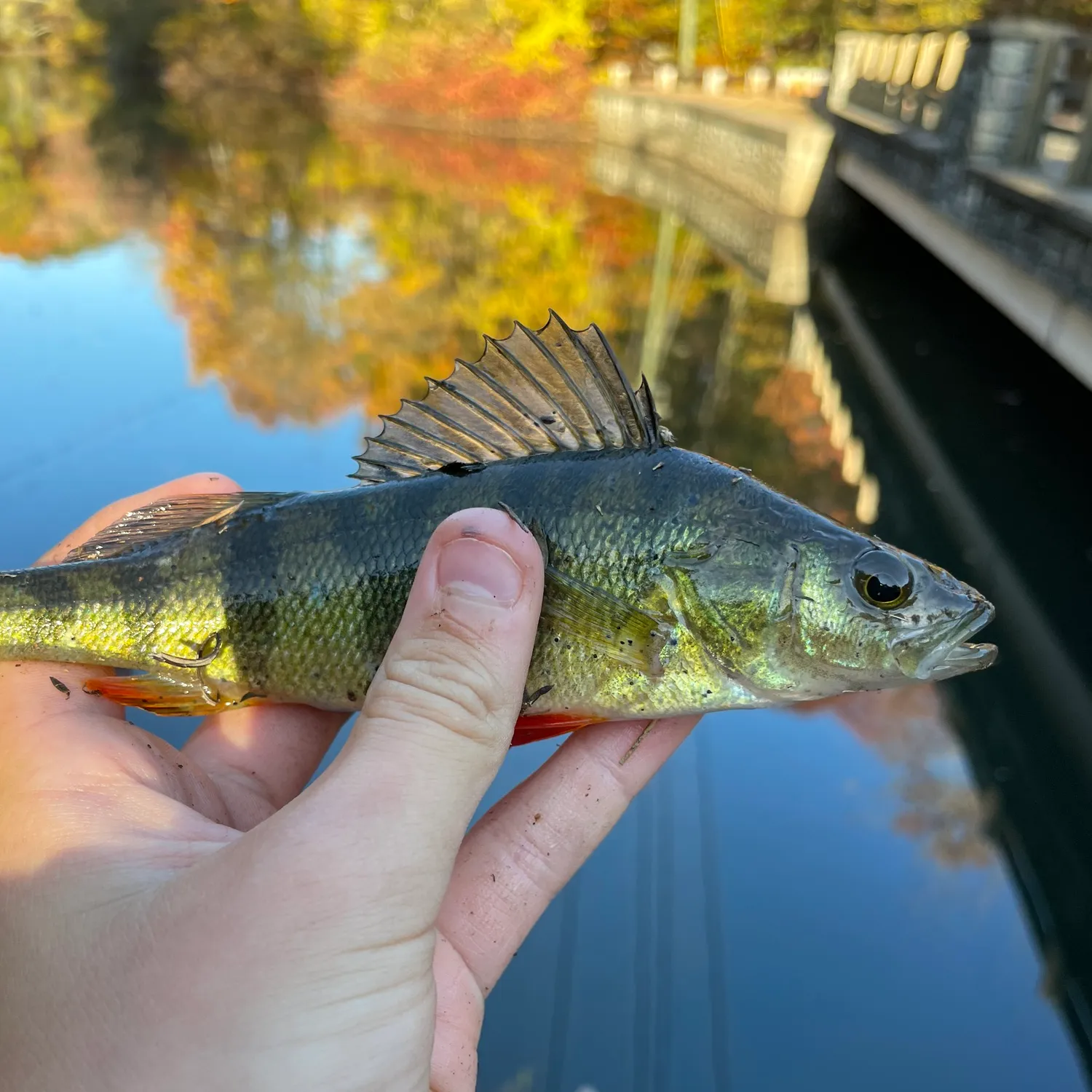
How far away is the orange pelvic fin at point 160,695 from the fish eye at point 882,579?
1.71m

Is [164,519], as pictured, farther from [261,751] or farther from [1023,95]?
[1023,95]

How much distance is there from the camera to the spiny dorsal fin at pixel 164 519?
2.43 metres

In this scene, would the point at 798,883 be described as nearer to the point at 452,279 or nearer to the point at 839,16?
the point at 452,279

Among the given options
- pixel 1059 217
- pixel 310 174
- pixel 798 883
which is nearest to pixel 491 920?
pixel 798 883

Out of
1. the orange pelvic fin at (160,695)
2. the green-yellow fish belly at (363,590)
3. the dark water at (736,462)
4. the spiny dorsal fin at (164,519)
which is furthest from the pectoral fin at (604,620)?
the dark water at (736,462)

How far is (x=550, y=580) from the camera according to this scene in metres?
2.10

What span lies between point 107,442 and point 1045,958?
291 inches

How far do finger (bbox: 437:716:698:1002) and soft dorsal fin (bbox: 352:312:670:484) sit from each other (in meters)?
0.86

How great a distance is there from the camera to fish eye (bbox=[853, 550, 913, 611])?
2.04m

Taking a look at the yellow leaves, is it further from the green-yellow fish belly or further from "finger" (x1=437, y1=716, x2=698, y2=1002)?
"finger" (x1=437, y1=716, x2=698, y2=1002)

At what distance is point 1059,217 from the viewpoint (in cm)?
634

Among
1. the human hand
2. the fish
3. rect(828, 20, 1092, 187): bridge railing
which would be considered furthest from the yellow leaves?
the human hand

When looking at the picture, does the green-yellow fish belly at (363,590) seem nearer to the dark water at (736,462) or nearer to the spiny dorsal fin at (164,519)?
the spiny dorsal fin at (164,519)

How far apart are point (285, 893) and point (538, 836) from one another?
38.8 inches
